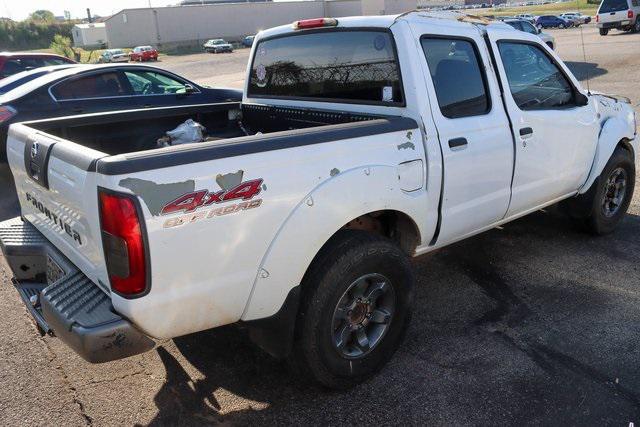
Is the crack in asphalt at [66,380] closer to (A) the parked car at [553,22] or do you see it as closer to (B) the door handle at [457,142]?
(B) the door handle at [457,142]

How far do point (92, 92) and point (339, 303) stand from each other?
20.7 ft

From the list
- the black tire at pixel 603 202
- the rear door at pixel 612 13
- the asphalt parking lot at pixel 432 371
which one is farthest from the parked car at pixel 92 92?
the rear door at pixel 612 13

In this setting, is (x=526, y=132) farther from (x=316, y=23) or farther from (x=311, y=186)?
(x=311, y=186)

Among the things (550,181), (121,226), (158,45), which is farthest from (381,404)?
(158,45)

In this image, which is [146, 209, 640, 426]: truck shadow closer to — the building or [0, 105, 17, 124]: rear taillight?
[0, 105, 17, 124]: rear taillight

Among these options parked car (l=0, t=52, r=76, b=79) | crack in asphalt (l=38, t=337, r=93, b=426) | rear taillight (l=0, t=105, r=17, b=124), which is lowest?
crack in asphalt (l=38, t=337, r=93, b=426)

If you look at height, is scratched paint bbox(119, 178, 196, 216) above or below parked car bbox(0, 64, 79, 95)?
below

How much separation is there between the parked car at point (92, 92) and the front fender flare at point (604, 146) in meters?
5.98

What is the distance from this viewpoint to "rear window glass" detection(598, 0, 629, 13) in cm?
2834

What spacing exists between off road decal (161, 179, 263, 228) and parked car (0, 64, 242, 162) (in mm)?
6035

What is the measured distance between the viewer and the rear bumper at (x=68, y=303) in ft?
7.66

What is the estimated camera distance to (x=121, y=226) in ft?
7.29

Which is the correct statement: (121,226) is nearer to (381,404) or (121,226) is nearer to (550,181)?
(381,404)

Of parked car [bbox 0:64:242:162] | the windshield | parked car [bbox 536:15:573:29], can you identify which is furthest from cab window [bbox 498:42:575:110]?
parked car [bbox 536:15:573:29]
